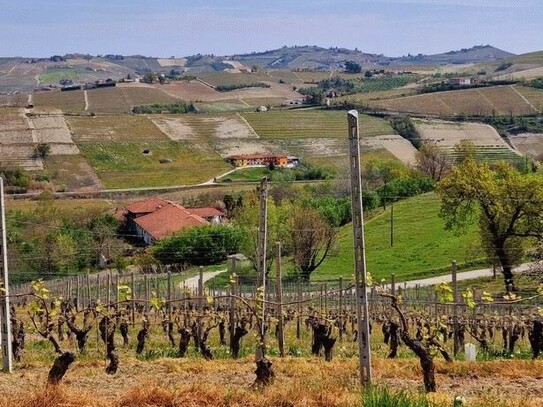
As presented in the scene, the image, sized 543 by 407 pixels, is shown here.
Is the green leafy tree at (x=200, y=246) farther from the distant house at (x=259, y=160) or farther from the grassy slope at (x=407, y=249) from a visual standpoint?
the distant house at (x=259, y=160)

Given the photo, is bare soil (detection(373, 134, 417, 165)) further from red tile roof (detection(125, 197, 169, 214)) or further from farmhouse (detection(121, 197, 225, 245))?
red tile roof (detection(125, 197, 169, 214))

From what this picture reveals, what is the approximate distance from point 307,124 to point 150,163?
30.9 metres

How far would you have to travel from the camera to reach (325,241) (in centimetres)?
4800

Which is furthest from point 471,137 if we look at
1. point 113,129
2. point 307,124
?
point 113,129

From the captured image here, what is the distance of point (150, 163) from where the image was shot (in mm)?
96500

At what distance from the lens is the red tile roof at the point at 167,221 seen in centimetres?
5797

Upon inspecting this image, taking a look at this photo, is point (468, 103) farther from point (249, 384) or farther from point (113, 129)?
point (249, 384)

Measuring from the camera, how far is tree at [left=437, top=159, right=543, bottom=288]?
119ft

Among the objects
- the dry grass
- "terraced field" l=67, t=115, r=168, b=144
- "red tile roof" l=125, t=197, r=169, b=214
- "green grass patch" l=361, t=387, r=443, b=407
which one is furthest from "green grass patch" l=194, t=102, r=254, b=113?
"green grass patch" l=361, t=387, r=443, b=407

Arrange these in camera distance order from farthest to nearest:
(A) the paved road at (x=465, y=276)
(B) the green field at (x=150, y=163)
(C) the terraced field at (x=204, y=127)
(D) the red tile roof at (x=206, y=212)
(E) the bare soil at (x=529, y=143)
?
(C) the terraced field at (x=204, y=127)
(E) the bare soil at (x=529, y=143)
(B) the green field at (x=150, y=163)
(D) the red tile roof at (x=206, y=212)
(A) the paved road at (x=465, y=276)

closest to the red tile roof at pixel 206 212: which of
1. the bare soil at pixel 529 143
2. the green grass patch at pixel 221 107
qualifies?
the bare soil at pixel 529 143

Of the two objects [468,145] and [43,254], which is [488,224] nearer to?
[43,254]

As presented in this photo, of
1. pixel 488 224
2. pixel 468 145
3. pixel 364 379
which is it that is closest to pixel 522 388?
pixel 364 379

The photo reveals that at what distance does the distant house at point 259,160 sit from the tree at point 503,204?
2127 inches
